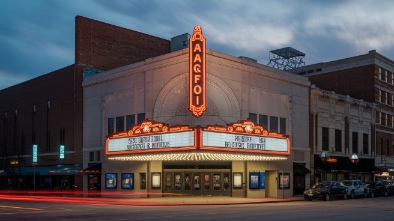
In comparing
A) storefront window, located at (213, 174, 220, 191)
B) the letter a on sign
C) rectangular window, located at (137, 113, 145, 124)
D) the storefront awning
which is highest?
the letter a on sign

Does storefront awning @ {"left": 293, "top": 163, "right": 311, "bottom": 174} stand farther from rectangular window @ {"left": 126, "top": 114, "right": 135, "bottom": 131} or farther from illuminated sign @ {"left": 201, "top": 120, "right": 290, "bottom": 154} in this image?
rectangular window @ {"left": 126, "top": 114, "right": 135, "bottom": 131}

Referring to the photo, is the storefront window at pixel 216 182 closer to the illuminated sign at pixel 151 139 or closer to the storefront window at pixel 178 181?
the storefront window at pixel 178 181

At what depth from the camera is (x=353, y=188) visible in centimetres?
4359

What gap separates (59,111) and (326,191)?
26491 millimetres

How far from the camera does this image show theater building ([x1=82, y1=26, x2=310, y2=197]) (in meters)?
35.9

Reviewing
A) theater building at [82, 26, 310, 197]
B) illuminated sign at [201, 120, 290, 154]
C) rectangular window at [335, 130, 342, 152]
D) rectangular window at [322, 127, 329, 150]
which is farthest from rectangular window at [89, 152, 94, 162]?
rectangular window at [335, 130, 342, 152]

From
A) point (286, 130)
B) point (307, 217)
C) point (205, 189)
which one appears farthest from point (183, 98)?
point (307, 217)

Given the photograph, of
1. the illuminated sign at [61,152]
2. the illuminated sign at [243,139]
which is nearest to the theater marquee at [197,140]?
the illuminated sign at [243,139]

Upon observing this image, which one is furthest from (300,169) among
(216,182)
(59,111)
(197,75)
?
(59,111)

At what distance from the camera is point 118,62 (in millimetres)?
52281

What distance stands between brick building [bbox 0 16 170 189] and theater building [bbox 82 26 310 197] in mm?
1961

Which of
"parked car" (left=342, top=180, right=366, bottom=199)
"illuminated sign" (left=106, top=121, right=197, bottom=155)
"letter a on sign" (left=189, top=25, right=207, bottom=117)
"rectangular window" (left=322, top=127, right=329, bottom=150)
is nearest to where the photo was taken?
"illuminated sign" (left=106, top=121, right=197, bottom=155)

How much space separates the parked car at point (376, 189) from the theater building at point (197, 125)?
19.0ft

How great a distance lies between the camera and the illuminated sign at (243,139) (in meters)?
34.3
